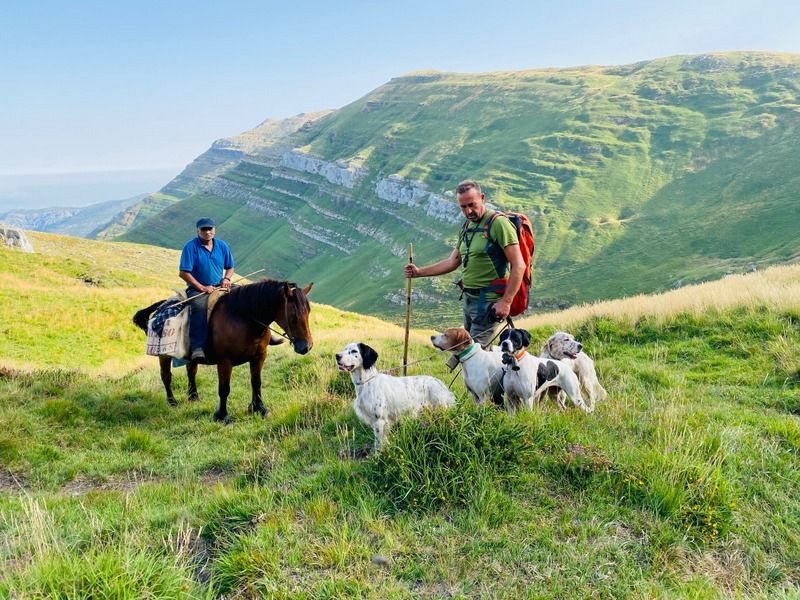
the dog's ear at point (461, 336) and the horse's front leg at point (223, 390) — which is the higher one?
the dog's ear at point (461, 336)

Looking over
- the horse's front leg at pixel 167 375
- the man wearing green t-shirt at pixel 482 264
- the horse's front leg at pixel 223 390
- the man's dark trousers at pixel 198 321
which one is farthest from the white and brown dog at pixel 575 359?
the horse's front leg at pixel 167 375

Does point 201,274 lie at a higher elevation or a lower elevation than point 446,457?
higher

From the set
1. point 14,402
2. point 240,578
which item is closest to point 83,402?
point 14,402

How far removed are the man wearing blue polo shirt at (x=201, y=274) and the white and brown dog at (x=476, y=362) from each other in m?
4.82

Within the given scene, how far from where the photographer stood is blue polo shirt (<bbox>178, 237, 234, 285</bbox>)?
8.88 meters

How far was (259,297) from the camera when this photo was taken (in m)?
8.33

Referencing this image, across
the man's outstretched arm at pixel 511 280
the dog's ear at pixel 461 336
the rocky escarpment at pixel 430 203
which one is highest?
the rocky escarpment at pixel 430 203

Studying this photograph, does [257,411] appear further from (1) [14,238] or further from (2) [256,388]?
(1) [14,238]

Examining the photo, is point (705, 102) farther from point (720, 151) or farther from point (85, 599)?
point (85, 599)

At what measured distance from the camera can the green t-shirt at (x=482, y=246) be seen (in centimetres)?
604

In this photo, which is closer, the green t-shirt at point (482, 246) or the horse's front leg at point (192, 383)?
the green t-shirt at point (482, 246)

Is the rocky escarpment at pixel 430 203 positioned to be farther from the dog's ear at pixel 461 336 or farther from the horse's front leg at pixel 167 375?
the dog's ear at pixel 461 336

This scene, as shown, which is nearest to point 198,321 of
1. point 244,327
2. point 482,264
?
point 244,327

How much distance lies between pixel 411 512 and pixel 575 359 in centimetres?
351
